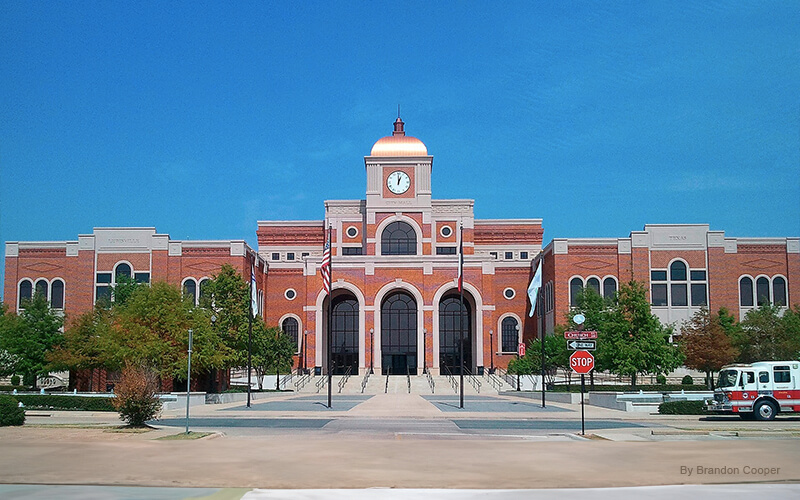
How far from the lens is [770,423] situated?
2775 cm

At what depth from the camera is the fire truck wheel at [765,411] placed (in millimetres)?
29297

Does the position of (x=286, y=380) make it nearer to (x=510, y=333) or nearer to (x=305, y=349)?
(x=305, y=349)

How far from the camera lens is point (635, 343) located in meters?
44.7

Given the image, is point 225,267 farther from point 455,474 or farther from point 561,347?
point 455,474

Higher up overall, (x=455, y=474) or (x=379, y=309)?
(x=379, y=309)

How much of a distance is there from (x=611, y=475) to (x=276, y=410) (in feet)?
79.7

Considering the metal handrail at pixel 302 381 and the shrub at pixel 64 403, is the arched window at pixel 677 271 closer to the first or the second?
the metal handrail at pixel 302 381

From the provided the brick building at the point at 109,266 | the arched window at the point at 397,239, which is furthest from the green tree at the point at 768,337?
the brick building at the point at 109,266

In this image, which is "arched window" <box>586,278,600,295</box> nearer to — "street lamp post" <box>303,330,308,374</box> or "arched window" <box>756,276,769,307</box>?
"arched window" <box>756,276,769,307</box>

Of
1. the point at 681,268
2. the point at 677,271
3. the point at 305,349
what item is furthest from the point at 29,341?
the point at 681,268

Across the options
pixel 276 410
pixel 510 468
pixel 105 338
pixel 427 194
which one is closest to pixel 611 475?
pixel 510 468

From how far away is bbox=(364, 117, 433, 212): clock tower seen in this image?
75.6m

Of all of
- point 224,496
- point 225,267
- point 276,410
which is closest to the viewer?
point 224,496

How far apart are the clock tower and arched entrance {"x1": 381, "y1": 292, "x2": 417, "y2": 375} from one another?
8.94 metres
